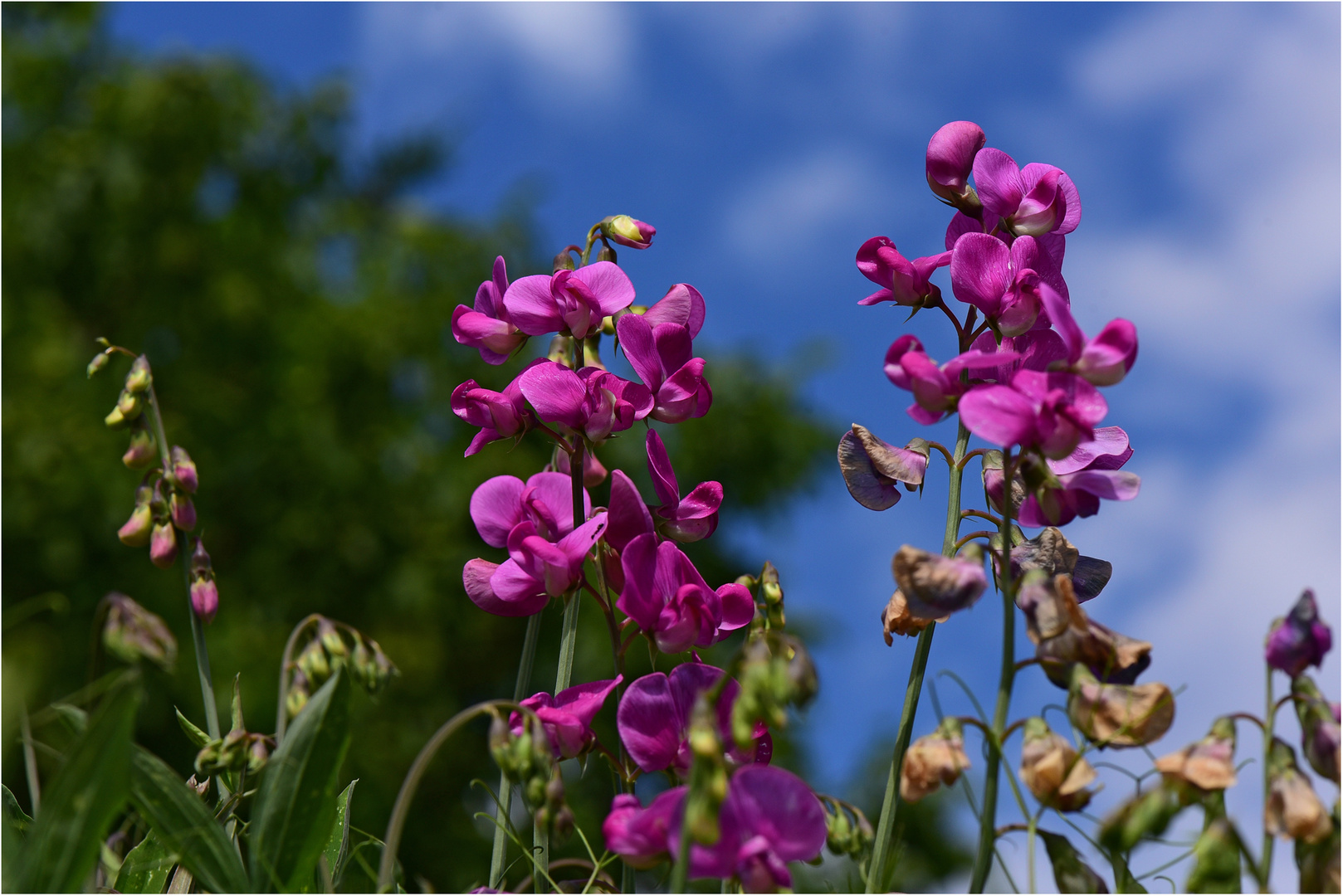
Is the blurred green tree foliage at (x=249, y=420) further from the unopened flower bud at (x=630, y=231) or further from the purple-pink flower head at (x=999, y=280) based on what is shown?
the purple-pink flower head at (x=999, y=280)

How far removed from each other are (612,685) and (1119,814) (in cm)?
44

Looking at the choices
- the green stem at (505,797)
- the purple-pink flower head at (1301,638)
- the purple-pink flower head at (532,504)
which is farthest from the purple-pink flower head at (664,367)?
the purple-pink flower head at (1301,638)

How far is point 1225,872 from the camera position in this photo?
2.28ft

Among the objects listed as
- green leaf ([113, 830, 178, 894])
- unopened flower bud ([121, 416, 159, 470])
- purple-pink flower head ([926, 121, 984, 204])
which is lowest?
green leaf ([113, 830, 178, 894])

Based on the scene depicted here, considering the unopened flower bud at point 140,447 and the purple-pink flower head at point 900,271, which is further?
the unopened flower bud at point 140,447

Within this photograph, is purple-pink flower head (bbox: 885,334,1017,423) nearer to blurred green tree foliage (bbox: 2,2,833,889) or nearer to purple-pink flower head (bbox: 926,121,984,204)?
purple-pink flower head (bbox: 926,121,984,204)

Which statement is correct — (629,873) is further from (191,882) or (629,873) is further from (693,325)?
(693,325)

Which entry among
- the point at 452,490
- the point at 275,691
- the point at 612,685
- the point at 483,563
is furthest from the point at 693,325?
the point at 452,490

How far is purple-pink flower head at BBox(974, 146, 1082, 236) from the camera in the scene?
116 cm

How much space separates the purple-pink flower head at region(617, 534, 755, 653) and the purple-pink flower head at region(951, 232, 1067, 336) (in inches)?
14.0

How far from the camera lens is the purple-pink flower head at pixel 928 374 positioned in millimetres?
929

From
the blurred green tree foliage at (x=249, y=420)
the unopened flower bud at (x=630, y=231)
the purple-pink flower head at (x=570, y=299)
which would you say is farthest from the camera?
the blurred green tree foliage at (x=249, y=420)

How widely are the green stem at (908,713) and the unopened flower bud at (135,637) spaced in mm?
605

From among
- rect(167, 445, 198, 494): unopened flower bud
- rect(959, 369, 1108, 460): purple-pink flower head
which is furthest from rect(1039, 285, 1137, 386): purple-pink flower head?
rect(167, 445, 198, 494): unopened flower bud
